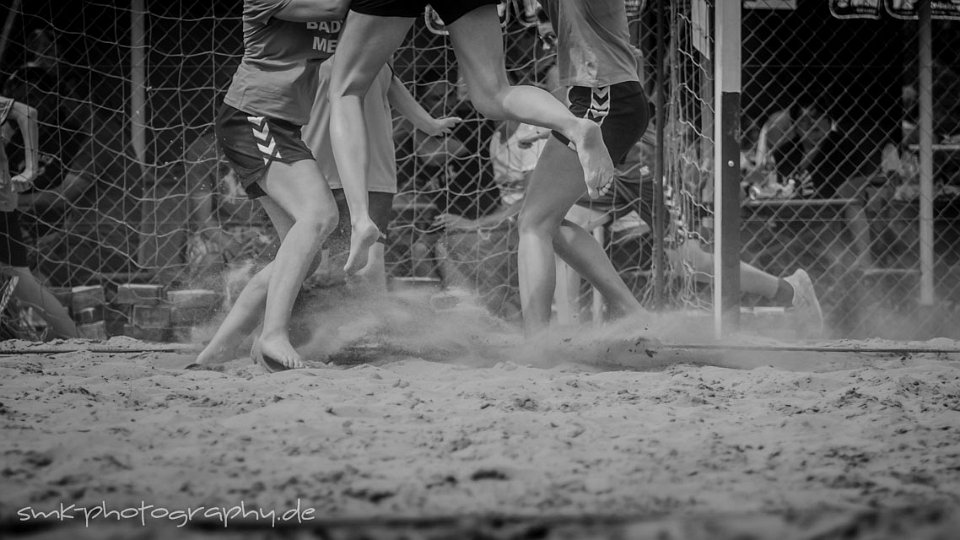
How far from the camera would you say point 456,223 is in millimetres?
6309

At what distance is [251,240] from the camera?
6.14 metres

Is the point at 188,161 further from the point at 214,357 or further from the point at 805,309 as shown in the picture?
the point at 805,309

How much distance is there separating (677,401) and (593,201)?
318cm

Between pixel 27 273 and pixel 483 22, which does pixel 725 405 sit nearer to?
pixel 483 22

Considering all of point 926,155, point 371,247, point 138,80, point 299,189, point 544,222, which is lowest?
point 371,247

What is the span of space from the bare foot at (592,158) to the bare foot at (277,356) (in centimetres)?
123

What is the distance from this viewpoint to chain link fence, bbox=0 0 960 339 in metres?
6.26

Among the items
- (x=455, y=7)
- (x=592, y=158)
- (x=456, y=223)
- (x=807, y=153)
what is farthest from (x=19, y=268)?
(x=807, y=153)

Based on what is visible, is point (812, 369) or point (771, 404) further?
point (812, 369)

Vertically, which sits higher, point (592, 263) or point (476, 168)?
point (476, 168)

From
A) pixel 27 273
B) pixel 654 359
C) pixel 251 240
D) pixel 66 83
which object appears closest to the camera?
pixel 654 359

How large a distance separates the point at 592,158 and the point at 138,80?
4537 mm

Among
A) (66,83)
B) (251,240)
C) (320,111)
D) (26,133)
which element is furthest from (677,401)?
(66,83)

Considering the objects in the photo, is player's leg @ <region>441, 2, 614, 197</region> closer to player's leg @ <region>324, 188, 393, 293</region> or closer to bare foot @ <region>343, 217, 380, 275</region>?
bare foot @ <region>343, 217, 380, 275</region>
